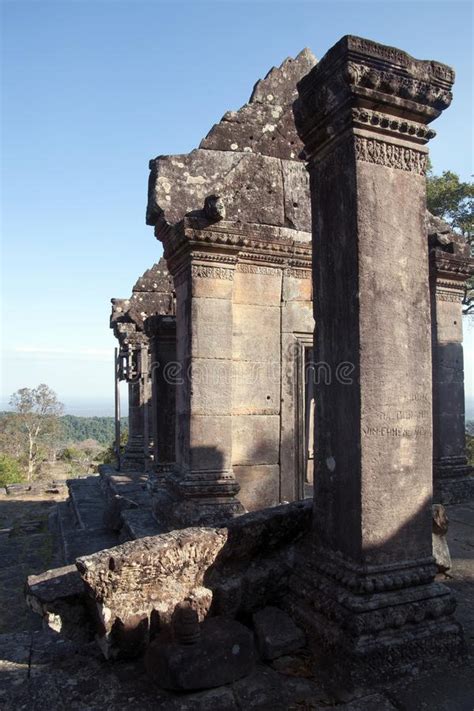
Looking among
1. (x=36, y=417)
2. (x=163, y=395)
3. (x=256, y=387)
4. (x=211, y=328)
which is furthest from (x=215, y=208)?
(x=36, y=417)

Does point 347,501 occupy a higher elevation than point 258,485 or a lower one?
higher

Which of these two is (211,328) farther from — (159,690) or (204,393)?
(159,690)

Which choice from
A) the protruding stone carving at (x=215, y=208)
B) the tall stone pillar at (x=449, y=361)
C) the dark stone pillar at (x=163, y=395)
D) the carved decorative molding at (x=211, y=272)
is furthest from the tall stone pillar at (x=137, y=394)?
the protruding stone carving at (x=215, y=208)

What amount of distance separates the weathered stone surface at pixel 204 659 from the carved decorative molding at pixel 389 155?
2629 millimetres

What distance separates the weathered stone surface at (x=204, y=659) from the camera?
238cm

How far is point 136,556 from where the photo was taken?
2662 millimetres

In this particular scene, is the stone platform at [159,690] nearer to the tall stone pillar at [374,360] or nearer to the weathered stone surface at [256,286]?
the tall stone pillar at [374,360]

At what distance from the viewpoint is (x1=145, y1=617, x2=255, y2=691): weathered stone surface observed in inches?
93.5

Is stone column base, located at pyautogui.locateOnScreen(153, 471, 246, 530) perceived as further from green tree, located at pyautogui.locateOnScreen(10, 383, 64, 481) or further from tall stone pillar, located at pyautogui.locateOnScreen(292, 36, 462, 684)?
green tree, located at pyautogui.locateOnScreen(10, 383, 64, 481)

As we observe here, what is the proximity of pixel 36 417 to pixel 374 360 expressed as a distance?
38206 millimetres

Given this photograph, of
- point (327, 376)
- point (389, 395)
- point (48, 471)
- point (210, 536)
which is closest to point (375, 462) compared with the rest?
point (389, 395)

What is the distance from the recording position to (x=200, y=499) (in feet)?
18.5

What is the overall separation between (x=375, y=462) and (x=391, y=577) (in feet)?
1.96

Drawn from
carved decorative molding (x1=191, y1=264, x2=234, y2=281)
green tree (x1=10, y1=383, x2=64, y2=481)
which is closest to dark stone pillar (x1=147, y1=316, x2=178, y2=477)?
carved decorative molding (x1=191, y1=264, x2=234, y2=281)
